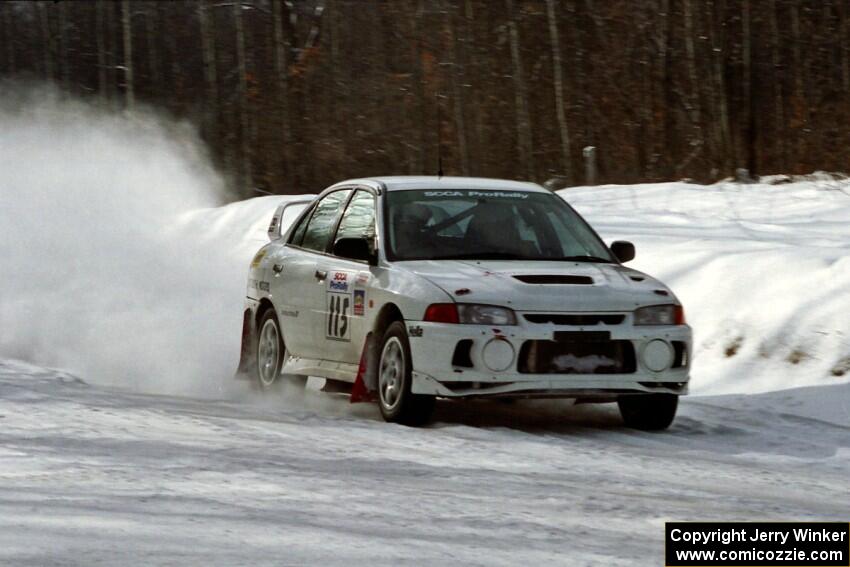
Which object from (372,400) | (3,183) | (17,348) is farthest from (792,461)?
(3,183)

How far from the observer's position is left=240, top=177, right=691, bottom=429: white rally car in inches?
344

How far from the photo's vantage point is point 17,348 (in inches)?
557

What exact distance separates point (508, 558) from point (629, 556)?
447mm

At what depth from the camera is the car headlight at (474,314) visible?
28.7 ft

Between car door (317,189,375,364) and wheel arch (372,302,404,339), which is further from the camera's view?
car door (317,189,375,364)

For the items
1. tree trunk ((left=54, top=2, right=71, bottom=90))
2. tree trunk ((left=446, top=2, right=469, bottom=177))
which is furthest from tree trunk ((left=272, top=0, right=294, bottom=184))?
tree trunk ((left=54, top=2, right=71, bottom=90))

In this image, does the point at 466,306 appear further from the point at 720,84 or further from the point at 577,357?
the point at 720,84

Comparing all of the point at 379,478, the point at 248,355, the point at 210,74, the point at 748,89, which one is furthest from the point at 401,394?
the point at 210,74

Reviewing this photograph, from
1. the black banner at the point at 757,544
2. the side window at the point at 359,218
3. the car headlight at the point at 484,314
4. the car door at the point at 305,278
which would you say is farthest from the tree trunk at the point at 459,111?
the black banner at the point at 757,544

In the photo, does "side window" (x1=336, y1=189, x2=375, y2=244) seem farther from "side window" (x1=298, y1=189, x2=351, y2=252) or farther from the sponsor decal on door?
the sponsor decal on door

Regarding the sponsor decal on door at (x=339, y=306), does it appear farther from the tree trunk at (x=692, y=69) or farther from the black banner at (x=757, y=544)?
the tree trunk at (x=692, y=69)

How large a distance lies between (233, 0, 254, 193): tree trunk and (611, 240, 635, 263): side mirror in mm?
26489

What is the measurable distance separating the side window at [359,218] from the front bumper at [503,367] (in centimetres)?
134

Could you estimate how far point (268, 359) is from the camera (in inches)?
441
